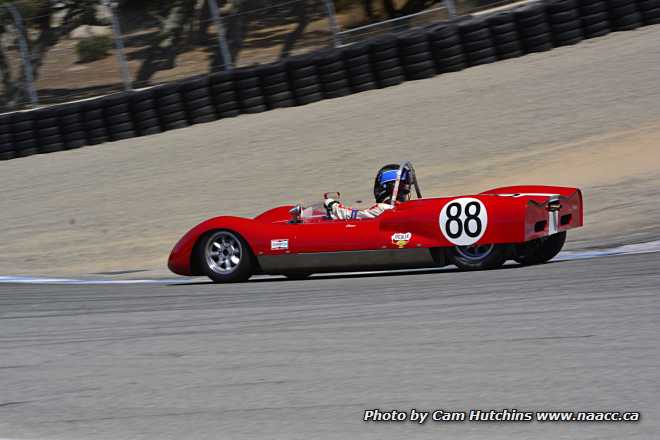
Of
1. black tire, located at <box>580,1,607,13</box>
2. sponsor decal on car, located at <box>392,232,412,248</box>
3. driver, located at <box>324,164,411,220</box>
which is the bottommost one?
sponsor decal on car, located at <box>392,232,412,248</box>

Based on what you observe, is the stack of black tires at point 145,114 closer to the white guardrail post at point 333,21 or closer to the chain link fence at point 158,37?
the chain link fence at point 158,37

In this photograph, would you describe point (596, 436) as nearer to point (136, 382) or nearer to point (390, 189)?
point (136, 382)

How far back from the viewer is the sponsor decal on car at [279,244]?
26.9 ft

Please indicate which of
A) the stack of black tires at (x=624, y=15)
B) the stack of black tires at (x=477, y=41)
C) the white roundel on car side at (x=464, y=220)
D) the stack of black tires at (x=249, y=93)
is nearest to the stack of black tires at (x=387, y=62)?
the stack of black tires at (x=477, y=41)

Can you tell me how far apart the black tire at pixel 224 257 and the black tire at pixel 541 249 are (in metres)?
2.28

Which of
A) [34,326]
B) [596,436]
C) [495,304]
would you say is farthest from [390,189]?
[596,436]

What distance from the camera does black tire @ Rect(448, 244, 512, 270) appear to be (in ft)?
24.6

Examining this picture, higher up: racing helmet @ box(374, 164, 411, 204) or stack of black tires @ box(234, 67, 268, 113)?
stack of black tires @ box(234, 67, 268, 113)

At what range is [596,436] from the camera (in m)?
3.38

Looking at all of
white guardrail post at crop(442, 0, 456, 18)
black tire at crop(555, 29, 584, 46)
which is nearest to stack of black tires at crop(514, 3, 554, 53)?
black tire at crop(555, 29, 584, 46)

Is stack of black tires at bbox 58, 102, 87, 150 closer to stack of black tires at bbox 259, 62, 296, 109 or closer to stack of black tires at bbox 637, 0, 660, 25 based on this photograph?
stack of black tires at bbox 259, 62, 296, 109

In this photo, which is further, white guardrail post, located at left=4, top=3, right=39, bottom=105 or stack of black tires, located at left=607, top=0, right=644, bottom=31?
white guardrail post, located at left=4, top=3, right=39, bottom=105

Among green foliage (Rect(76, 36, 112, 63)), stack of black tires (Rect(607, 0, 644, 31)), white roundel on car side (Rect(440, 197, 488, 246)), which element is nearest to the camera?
white roundel on car side (Rect(440, 197, 488, 246))

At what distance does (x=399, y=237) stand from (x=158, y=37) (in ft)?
32.8
